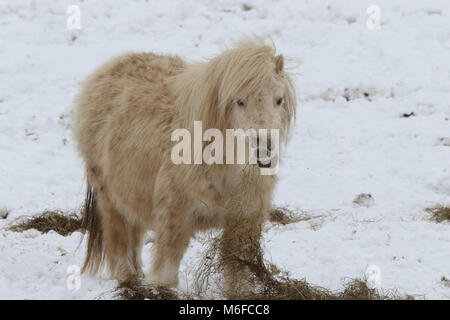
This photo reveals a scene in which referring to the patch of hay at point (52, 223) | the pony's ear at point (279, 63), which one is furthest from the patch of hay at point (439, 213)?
the patch of hay at point (52, 223)

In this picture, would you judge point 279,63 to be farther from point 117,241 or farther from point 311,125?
point 311,125

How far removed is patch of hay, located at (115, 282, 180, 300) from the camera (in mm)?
4188

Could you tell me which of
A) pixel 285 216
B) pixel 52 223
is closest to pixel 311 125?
pixel 285 216

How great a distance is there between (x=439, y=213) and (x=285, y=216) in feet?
5.27

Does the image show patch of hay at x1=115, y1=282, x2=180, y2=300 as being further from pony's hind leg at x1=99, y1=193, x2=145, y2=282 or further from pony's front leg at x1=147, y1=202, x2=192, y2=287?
pony's hind leg at x1=99, y1=193, x2=145, y2=282

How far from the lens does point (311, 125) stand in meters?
8.91

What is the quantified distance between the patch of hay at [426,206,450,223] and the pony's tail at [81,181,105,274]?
10.8ft

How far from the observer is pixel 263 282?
4207mm

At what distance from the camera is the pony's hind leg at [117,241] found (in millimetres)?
4980

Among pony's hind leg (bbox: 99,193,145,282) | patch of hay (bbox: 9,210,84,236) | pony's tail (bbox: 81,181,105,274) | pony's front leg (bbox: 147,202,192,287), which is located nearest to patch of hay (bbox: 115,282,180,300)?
pony's front leg (bbox: 147,202,192,287)

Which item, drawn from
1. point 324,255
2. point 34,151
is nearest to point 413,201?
point 324,255

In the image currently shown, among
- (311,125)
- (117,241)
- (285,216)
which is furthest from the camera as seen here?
(311,125)

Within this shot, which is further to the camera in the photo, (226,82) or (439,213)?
(439,213)

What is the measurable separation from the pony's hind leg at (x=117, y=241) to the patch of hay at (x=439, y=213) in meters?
2.98
